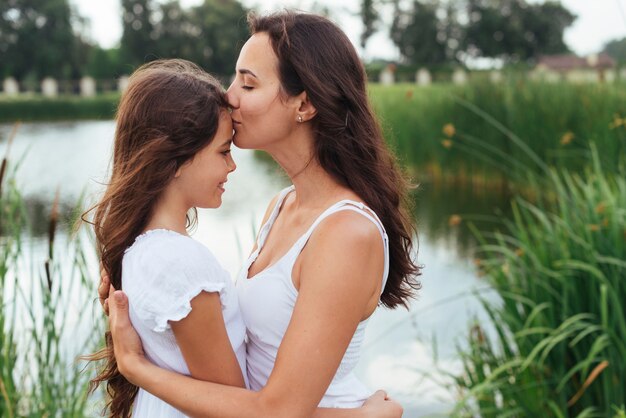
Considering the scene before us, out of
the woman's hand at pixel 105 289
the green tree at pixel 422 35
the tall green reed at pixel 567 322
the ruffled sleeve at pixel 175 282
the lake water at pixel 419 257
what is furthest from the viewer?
the green tree at pixel 422 35

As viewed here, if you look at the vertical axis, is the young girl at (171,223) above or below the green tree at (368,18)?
above

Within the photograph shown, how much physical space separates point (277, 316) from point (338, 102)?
370 millimetres

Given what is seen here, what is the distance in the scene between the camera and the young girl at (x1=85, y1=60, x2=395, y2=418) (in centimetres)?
126

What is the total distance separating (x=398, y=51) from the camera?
5269 centimetres

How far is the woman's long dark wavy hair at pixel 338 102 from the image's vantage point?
1391 mm

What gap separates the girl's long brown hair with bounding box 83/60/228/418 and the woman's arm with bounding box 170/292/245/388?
0.62 feet

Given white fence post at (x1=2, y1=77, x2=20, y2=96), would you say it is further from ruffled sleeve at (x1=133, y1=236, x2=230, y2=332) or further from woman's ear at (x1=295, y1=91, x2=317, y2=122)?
ruffled sleeve at (x1=133, y1=236, x2=230, y2=332)

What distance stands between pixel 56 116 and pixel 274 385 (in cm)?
2774

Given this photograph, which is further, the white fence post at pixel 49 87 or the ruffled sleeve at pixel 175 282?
the white fence post at pixel 49 87

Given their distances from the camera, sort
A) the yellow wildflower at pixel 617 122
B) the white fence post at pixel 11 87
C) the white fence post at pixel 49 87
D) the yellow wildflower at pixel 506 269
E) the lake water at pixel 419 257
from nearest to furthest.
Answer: the yellow wildflower at pixel 617 122, the yellow wildflower at pixel 506 269, the lake water at pixel 419 257, the white fence post at pixel 11 87, the white fence post at pixel 49 87

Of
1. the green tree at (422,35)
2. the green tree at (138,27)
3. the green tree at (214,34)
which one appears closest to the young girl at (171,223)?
the green tree at (214,34)

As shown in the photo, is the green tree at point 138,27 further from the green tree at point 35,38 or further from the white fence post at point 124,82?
the white fence post at point 124,82

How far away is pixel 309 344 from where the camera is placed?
1251 mm

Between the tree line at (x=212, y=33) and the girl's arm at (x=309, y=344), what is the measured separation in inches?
1275
